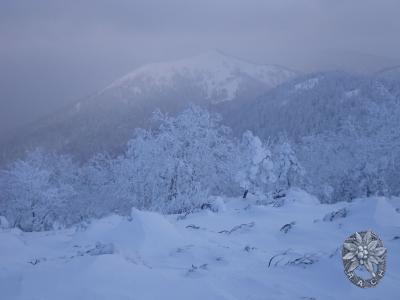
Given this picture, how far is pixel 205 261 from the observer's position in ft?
25.2

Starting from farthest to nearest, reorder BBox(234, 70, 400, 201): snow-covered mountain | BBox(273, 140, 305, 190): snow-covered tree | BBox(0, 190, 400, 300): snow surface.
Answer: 1. BBox(273, 140, 305, 190): snow-covered tree
2. BBox(234, 70, 400, 201): snow-covered mountain
3. BBox(0, 190, 400, 300): snow surface

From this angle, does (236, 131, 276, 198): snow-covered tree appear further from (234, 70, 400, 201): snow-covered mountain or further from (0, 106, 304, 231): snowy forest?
(234, 70, 400, 201): snow-covered mountain

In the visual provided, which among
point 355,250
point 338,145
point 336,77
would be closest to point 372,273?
point 355,250

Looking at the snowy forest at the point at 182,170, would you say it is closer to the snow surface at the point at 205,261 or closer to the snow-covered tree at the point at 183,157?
the snow-covered tree at the point at 183,157

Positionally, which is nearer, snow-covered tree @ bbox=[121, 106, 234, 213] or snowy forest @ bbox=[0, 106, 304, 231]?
Result: snow-covered tree @ bbox=[121, 106, 234, 213]

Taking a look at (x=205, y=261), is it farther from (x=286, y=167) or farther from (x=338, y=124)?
(x=338, y=124)

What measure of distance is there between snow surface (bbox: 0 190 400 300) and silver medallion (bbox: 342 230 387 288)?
0.47 ft

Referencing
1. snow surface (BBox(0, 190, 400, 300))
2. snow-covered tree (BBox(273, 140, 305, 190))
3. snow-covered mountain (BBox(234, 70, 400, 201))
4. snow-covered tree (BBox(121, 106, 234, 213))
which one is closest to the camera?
snow surface (BBox(0, 190, 400, 300))

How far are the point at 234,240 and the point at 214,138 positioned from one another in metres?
19.2

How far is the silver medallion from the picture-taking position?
5539 mm

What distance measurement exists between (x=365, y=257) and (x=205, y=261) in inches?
117

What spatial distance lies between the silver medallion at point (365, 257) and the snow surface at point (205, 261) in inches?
5.7

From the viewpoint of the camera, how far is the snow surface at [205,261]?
5938mm

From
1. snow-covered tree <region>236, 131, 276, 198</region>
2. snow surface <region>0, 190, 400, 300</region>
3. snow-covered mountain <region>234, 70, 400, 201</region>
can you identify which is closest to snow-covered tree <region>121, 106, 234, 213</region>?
snow-covered tree <region>236, 131, 276, 198</region>
